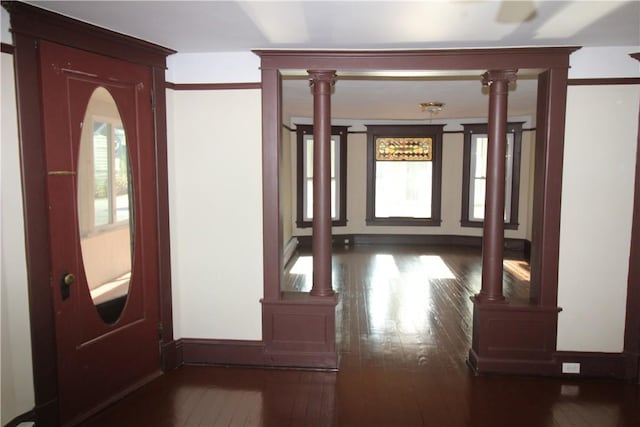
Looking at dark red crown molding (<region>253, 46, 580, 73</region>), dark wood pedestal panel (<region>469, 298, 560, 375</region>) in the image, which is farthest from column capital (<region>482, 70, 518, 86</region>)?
dark wood pedestal panel (<region>469, 298, 560, 375</region>)

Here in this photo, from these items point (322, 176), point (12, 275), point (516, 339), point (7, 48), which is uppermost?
point (7, 48)

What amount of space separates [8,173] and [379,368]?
2.90 meters

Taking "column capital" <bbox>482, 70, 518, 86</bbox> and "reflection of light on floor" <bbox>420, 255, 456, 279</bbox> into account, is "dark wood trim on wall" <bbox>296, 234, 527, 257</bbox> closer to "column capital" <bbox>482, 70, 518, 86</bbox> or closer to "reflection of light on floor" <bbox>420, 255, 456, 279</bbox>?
"reflection of light on floor" <bbox>420, 255, 456, 279</bbox>

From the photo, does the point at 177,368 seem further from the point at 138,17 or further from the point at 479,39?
the point at 479,39

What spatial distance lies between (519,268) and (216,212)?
540 cm

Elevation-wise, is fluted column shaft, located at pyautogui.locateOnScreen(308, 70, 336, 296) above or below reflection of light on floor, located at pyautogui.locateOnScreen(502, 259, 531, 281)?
above

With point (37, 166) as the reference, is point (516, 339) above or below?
below

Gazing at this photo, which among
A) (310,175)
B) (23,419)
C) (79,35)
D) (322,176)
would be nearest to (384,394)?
(322,176)

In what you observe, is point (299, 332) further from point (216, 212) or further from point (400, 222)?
point (400, 222)

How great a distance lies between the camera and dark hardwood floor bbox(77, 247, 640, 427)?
3115 millimetres

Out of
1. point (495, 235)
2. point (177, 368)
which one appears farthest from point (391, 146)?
point (177, 368)

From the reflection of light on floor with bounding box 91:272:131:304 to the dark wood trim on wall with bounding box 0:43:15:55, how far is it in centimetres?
150

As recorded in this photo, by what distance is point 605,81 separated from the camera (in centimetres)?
353

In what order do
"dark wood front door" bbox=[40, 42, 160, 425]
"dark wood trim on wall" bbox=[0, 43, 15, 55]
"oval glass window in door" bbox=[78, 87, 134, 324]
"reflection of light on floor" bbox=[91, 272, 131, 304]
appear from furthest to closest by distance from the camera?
"reflection of light on floor" bbox=[91, 272, 131, 304]
"oval glass window in door" bbox=[78, 87, 134, 324]
"dark wood front door" bbox=[40, 42, 160, 425]
"dark wood trim on wall" bbox=[0, 43, 15, 55]
